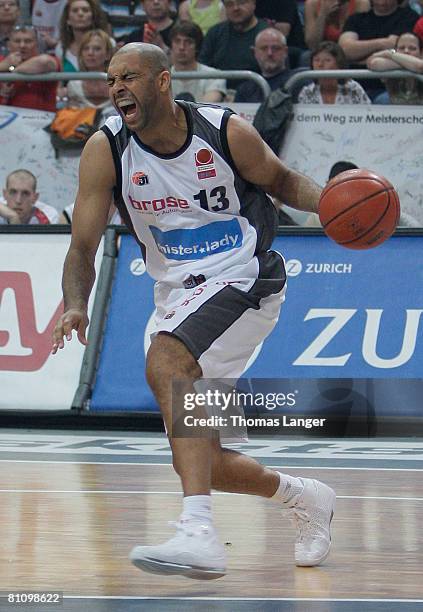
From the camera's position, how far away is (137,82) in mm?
5145

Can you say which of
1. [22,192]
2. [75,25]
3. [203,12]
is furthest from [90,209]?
[203,12]

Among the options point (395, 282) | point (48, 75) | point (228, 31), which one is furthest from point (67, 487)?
point (228, 31)

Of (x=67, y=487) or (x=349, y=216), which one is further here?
(x=67, y=487)

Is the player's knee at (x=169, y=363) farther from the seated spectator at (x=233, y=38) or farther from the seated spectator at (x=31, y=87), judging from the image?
the seated spectator at (x=233, y=38)

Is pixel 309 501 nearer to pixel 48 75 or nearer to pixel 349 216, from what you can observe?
pixel 349 216

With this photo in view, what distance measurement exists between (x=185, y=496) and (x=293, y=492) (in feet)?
2.64

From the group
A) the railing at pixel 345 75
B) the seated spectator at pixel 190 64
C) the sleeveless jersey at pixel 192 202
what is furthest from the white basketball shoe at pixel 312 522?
the seated spectator at pixel 190 64

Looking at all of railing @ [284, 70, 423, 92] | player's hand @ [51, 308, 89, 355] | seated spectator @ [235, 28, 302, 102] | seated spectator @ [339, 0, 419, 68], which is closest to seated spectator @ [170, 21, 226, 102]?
seated spectator @ [235, 28, 302, 102]

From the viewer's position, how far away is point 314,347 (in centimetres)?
992

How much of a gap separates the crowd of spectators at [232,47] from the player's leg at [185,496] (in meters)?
6.63

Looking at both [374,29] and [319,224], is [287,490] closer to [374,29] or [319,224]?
[319,224]

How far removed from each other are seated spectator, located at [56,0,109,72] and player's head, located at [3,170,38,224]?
6.21 feet

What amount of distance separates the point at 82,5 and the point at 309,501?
27.6 feet

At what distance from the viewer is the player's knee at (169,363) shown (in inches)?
191
